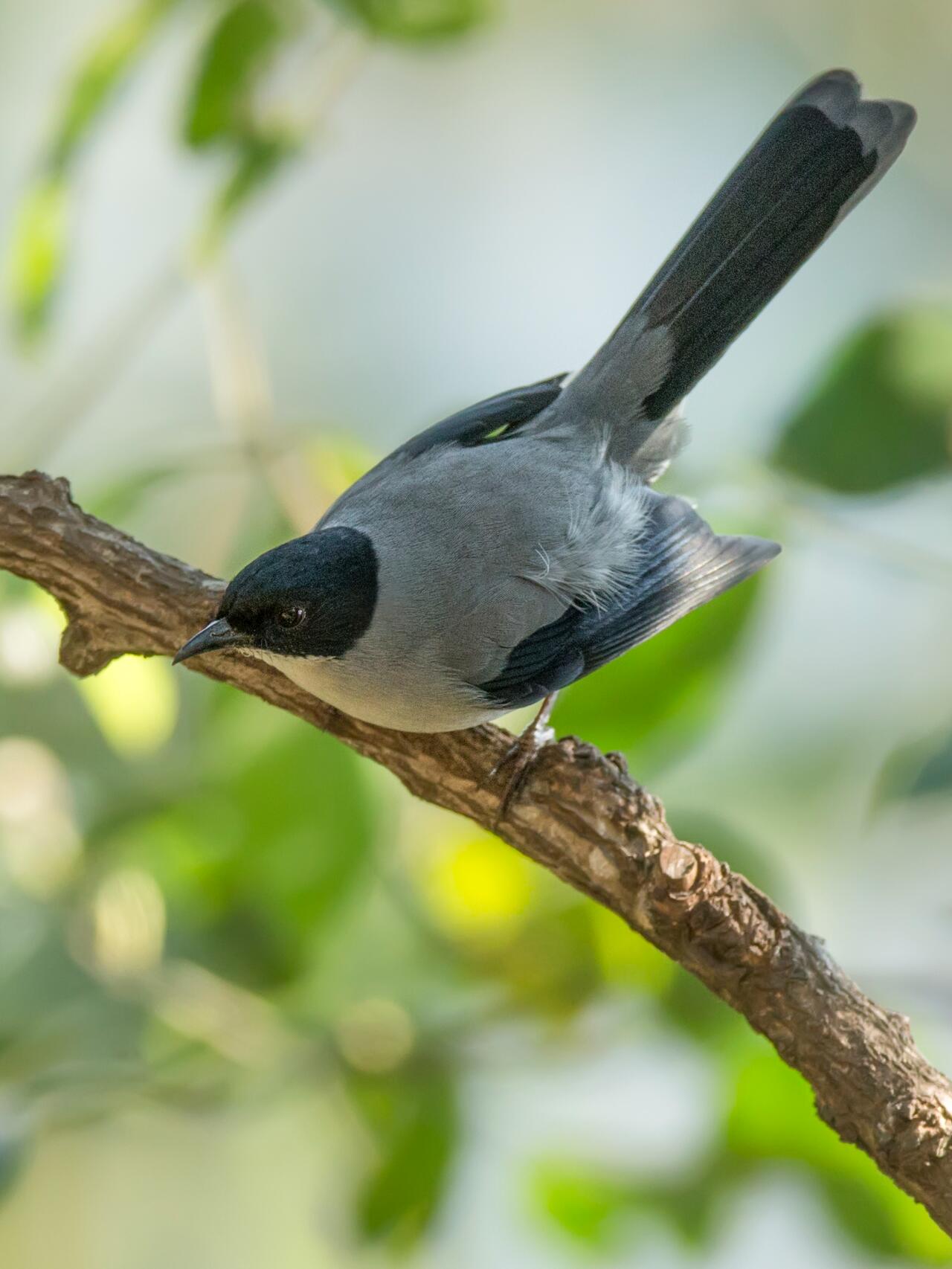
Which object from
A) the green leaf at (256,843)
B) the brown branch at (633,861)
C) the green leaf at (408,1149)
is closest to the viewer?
the brown branch at (633,861)

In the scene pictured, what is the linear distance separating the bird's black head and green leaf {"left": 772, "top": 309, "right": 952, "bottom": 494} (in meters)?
0.70

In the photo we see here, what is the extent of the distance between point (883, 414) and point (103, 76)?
4.58 ft

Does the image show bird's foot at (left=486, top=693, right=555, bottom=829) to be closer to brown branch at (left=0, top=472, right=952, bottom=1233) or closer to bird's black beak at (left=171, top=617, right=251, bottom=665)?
brown branch at (left=0, top=472, right=952, bottom=1233)

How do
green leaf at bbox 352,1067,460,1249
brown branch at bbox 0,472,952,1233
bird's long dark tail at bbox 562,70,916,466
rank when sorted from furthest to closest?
green leaf at bbox 352,1067,460,1249 < bird's long dark tail at bbox 562,70,916,466 < brown branch at bbox 0,472,952,1233

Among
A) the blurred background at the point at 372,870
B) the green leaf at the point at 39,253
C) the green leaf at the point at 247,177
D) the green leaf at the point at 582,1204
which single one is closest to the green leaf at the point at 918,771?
the blurred background at the point at 372,870

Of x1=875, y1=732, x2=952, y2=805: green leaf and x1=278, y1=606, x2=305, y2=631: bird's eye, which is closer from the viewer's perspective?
x1=875, y1=732, x2=952, y2=805: green leaf

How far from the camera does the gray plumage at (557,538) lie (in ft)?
6.13

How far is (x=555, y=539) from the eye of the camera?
198 cm

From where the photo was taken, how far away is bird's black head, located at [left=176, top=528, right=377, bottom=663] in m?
1.78

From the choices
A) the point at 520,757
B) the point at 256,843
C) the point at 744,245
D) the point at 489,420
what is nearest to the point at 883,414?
the point at 744,245

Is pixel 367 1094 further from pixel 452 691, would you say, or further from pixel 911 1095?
pixel 911 1095

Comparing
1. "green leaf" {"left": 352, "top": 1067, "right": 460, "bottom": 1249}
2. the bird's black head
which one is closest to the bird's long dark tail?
the bird's black head

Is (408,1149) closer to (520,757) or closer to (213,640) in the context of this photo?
(520,757)

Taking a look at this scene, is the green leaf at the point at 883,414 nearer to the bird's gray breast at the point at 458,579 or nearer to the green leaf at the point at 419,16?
the bird's gray breast at the point at 458,579
